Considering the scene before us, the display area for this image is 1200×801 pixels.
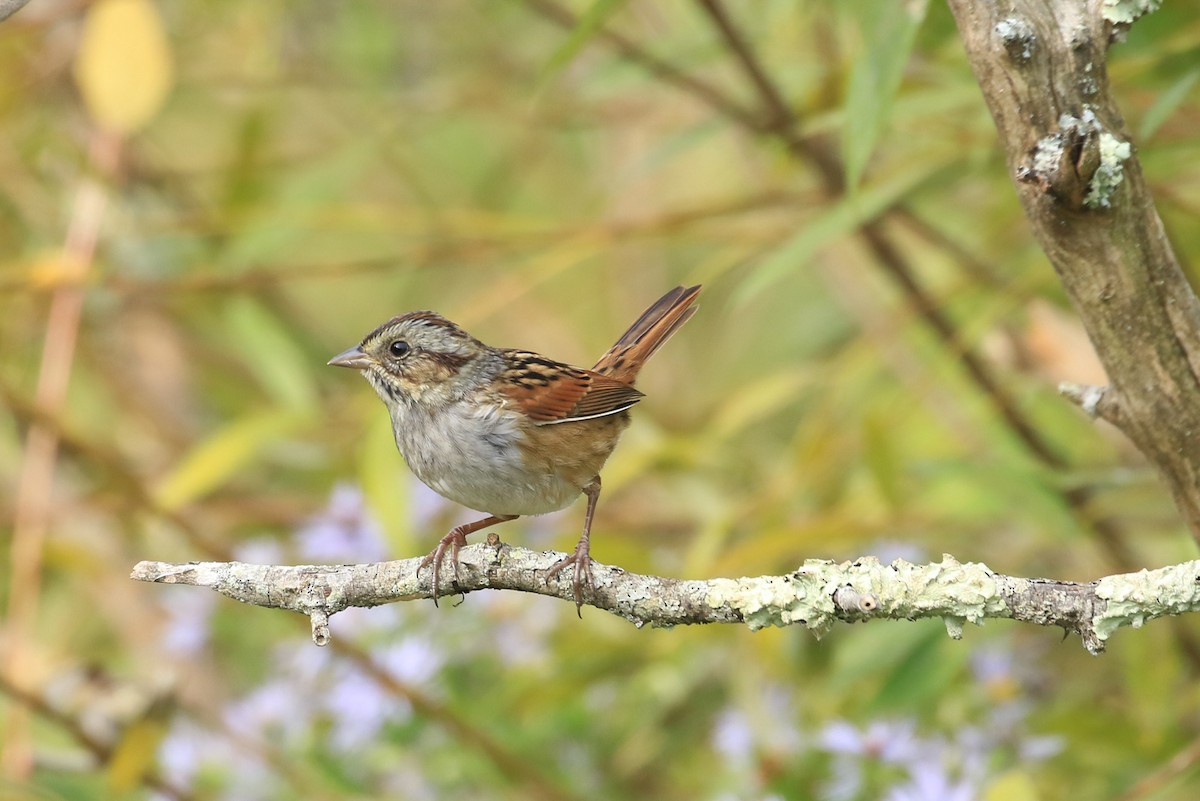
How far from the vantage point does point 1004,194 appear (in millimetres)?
3840

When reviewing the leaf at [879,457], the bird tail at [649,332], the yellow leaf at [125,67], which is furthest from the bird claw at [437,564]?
the yellow leaf at [125,67]

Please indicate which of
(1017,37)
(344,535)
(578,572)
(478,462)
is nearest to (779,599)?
(578,572)

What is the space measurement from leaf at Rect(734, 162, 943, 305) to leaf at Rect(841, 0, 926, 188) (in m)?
0.21

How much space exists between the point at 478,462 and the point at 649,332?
75 centimetres

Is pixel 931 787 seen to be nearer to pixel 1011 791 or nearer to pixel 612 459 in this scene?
pixel 1011 791

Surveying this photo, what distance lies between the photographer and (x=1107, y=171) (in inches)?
67.8

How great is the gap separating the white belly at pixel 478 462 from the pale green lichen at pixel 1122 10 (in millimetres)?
1530

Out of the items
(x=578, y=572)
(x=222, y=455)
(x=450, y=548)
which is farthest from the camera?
(x=222, y=455)

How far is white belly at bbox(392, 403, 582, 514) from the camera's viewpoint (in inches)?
112

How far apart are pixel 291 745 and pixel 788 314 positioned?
3632 millimetres

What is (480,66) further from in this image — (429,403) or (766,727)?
(766,727)

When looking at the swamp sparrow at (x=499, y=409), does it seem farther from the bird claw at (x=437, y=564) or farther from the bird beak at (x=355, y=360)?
the bird claw at (x=437, y=564)

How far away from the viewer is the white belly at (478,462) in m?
2.85

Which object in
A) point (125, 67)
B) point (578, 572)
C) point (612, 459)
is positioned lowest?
point (578, 572)
